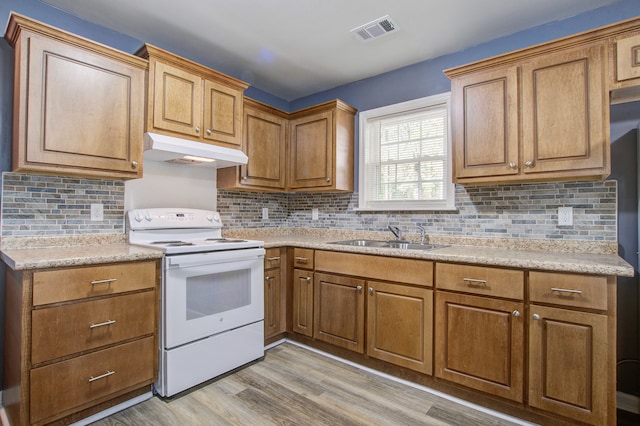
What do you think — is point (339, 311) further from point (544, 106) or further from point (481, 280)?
point (544, 106)

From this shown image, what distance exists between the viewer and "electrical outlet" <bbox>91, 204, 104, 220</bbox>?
2270mm

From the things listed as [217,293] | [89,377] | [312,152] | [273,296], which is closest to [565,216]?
[312,152]

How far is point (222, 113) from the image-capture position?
2.65 m

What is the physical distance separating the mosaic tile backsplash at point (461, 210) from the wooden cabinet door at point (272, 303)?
1.08 m

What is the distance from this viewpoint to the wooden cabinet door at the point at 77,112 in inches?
70.7

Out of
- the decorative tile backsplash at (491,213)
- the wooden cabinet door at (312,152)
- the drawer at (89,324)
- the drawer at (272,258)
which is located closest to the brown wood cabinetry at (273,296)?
the drawer at (272,258)

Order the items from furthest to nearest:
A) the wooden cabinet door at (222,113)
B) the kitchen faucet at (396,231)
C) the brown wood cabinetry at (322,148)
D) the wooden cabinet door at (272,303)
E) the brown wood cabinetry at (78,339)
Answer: the brown wood cabinetry at (322,148), the kitchen faucet at (396,231), the wooden cabinet door at (272,303), the wooden cabinet door at (222,113), the brown wood cabinetry at (78,339)

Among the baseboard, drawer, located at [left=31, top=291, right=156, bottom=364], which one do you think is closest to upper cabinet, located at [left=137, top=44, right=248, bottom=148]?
drawer, located at [left=31, top=291, right=156, bottom=364]

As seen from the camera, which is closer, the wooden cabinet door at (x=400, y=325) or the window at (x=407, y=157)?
the wooden cabinet door at (x=400, y=325)

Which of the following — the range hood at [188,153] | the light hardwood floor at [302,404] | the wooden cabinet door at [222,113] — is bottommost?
the light hardwood floor at [302,404]

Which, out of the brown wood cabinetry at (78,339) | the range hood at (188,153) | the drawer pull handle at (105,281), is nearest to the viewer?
the brown wood cabinetry at (78,339)

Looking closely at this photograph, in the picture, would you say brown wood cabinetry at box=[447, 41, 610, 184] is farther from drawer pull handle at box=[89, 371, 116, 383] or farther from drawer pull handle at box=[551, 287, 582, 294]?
drawer pull handle at box=[89, 371, 116, 383]

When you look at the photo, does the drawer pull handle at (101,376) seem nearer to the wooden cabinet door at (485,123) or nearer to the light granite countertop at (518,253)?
the light granite countertop at (518,253)

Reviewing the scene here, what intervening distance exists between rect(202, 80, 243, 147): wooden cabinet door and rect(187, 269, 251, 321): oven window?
106 centimetres
